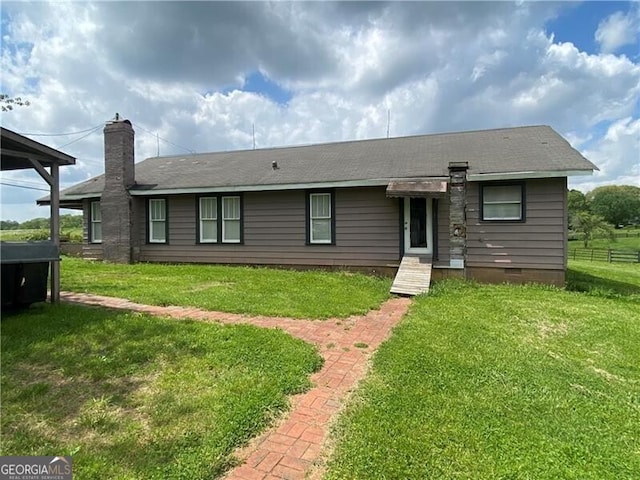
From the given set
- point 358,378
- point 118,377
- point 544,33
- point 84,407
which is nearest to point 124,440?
point 84,407

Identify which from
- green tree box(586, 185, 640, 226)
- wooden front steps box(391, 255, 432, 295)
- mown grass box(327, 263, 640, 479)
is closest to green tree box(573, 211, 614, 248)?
wooden front steps box(391, 255, 432, 295)

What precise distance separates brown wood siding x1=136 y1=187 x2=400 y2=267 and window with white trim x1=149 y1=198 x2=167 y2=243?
0.79 ft

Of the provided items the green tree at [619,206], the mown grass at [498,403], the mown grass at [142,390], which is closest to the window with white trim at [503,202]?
the mown grass at [498,403]

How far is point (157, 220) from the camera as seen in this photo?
12547mm

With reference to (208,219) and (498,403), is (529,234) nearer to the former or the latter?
(498,403)

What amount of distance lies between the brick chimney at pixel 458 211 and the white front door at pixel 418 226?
0.65m

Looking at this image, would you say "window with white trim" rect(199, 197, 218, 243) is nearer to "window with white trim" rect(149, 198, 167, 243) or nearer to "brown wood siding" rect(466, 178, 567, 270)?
"window with white trim" rect(149, 198, 167, 243)

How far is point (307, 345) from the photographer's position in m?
4.44

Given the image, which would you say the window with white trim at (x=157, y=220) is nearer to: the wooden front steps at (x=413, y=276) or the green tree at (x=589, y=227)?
the wooden front steps at (x=413, y=276)

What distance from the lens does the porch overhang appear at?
29.4ft

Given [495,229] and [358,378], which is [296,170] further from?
[358,378]

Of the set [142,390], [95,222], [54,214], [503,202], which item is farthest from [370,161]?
[95,222]

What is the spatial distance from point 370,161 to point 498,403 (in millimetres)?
9299

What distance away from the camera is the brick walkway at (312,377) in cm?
235
